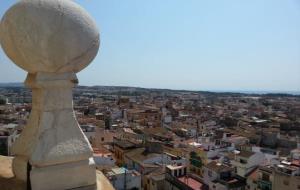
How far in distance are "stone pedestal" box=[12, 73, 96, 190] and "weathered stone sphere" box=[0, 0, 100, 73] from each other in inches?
6.3

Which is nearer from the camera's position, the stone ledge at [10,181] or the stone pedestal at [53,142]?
the stone pedestal at [53,142]

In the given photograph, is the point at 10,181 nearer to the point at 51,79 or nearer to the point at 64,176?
the point at 64,176

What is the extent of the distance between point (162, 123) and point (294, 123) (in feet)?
74.3

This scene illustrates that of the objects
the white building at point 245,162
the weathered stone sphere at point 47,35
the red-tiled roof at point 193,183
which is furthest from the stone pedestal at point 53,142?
the white building at point 245,162

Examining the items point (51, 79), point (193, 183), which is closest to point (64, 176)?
point (51, 79)

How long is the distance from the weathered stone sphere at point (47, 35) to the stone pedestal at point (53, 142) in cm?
16

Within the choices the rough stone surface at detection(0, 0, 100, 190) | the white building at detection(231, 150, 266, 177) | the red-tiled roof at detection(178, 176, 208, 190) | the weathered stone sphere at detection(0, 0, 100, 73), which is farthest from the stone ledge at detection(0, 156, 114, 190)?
the white building at detection(231, 150, 266, 177)

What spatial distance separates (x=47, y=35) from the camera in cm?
268

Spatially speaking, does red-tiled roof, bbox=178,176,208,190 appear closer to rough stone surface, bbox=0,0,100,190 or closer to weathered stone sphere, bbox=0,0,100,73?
rough stone surface, bbox=0,0,100,190

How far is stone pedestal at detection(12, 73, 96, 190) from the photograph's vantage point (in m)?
2.88

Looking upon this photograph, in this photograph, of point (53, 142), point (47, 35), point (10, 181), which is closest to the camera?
point (47, 35)

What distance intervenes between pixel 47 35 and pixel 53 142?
85 cm

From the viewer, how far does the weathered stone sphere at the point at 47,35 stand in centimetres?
267

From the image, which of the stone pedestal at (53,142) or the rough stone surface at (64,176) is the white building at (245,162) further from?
the stone pedestal at (53,142)
